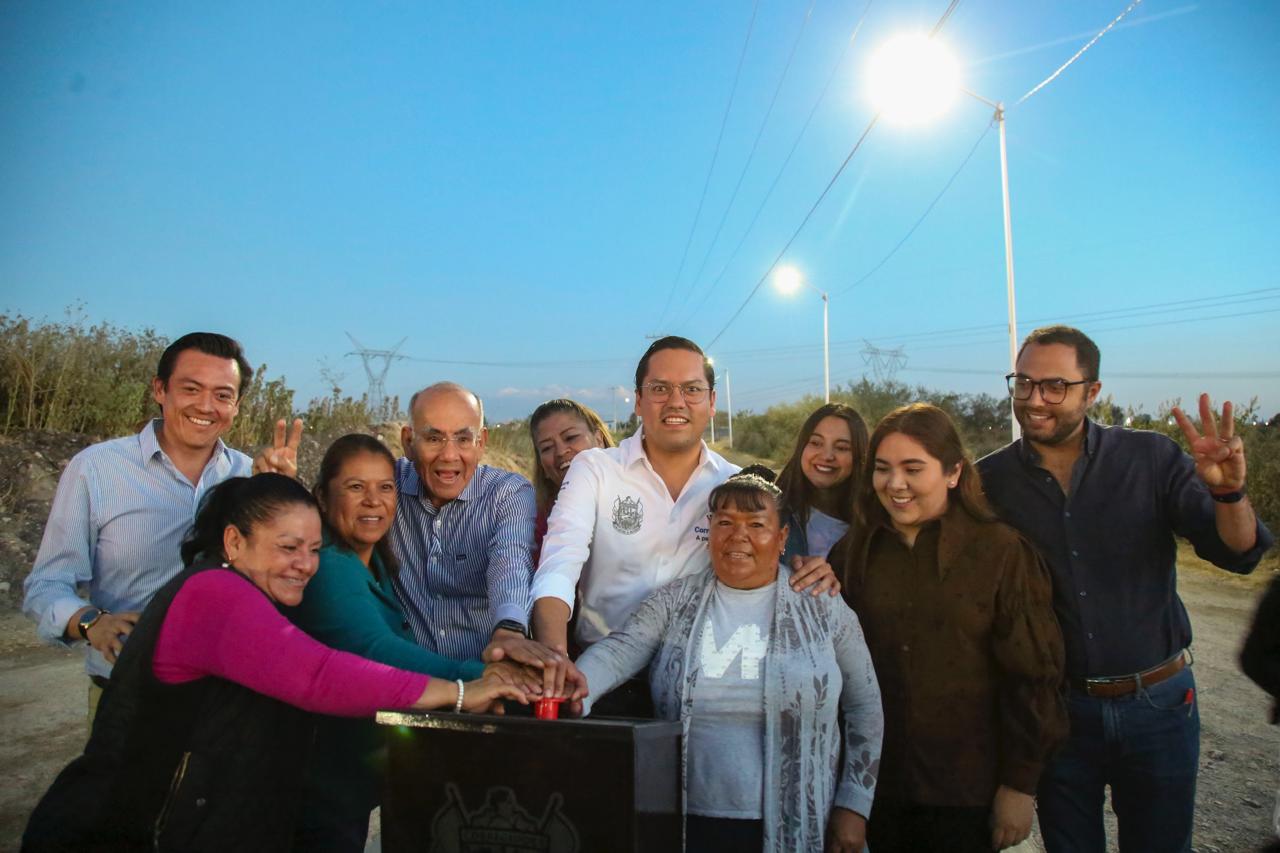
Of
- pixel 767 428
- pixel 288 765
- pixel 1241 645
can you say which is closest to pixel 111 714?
pixel 288 765

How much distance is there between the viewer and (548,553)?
3215 mm

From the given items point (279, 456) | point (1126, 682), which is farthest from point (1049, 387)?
point (279, 456)

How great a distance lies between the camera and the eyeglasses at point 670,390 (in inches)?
134

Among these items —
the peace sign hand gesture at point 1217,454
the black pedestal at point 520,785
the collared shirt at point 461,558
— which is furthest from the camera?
the collared shirt at point 461,558

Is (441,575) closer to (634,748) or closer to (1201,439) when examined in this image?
(634,748)

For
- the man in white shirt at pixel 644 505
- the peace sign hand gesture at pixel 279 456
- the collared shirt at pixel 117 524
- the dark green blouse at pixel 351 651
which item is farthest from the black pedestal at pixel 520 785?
the collared shirt at pixel 117 524

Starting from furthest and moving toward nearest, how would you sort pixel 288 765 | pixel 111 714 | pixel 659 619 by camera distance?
pixel 659 619 → pixel 288 765 → pixel 111 714

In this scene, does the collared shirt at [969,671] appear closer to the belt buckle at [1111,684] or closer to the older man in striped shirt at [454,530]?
the belt buckle at [1111,684]

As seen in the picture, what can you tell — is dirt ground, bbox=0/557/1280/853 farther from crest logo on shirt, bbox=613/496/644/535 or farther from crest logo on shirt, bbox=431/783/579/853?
crest logo on shirt, bbox=431/783/579/853

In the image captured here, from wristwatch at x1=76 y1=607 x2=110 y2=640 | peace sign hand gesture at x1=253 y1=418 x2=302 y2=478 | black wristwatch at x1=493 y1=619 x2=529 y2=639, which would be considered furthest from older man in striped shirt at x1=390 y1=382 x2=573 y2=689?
wristwatch at x1=76 y1=607 x2=110 y2=640

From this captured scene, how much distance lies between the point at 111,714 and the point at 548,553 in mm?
1490

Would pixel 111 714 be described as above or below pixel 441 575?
below

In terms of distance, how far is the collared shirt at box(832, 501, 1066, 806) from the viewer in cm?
288

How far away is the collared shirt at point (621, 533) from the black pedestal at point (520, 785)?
1200 millimetres
